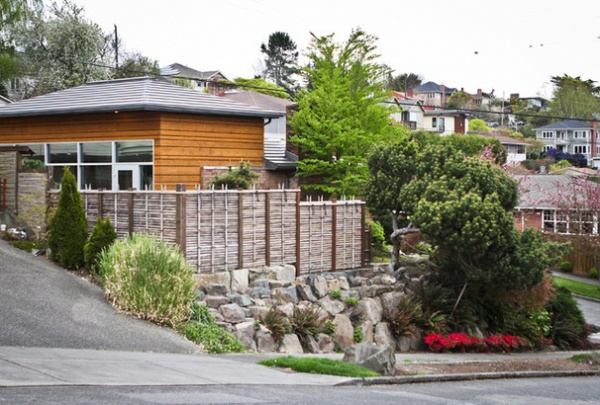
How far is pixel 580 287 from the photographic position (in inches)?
1858

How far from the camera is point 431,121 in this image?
10388 cm

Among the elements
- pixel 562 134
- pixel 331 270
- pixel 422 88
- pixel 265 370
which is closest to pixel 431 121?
pixel 562 134

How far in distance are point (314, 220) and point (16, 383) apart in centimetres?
1602

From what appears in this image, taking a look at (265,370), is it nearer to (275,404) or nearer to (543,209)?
(275,404)

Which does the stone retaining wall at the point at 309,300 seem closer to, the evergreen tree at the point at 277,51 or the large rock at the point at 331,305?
the large rock at the point at 331,305

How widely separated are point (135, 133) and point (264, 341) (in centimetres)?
960

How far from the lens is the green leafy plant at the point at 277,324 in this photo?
847 inches

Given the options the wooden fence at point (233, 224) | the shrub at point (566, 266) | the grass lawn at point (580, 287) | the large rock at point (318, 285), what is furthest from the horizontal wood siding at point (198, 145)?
the shrub at point (566, 266)

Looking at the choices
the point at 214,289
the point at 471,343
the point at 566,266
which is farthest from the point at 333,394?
the point at 566,266

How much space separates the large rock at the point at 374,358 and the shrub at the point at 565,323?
14.1 metres

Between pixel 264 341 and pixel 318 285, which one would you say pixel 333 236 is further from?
pixel 264 341

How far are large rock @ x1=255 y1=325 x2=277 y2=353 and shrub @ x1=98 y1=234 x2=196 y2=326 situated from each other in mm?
1830

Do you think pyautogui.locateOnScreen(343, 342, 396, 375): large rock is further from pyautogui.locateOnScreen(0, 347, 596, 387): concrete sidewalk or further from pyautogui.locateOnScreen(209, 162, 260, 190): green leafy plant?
pyautogui.locateOnScreen(209, 162, 260, 190): green leafy plant

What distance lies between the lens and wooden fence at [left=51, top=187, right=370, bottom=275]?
75.8ft
